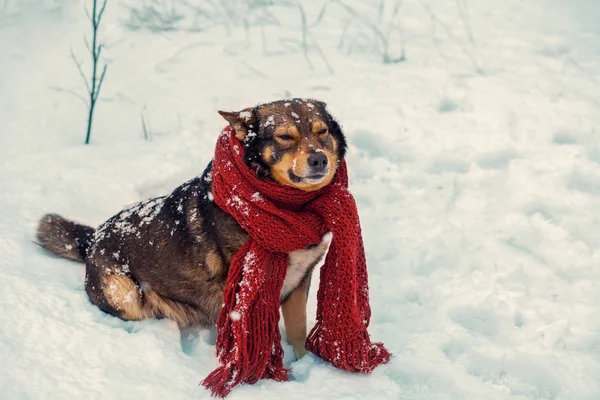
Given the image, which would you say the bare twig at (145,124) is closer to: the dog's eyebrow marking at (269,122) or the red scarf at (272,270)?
the red scarf at (272,270)

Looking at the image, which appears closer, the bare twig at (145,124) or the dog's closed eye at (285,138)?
the dog's closed eye at (285,138)

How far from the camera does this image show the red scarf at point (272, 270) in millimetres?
2945

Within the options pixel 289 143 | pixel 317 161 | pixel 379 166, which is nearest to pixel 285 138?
pixel 289 143

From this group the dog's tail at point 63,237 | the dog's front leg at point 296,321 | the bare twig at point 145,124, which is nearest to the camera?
the dog's front leg at point 296,321

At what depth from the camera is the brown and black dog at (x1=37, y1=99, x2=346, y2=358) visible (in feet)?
9.66

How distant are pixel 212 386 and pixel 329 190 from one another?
3.61 feet

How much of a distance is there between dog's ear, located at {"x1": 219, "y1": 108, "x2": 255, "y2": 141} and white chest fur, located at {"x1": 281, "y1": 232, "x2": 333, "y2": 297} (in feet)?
2.16

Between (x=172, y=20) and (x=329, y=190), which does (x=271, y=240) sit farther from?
(x=172, y=20)

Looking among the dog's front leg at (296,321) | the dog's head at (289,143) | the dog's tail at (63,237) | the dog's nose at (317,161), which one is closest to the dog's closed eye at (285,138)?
the dog's head at (289,143)

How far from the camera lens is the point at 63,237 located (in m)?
3.72

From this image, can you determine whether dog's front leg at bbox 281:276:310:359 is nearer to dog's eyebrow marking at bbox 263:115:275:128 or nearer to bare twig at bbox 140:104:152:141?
dog's eyebrow marking at bbox 263:115:275:128

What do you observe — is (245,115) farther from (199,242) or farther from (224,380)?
(224,380)

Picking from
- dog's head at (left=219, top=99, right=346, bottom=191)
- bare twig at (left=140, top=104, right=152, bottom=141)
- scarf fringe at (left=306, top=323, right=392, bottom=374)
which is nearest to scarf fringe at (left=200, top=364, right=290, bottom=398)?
scarf fringe at (left=306, top=323, right=392, bottom=374)

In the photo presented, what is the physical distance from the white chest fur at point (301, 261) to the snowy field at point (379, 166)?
42 cm
